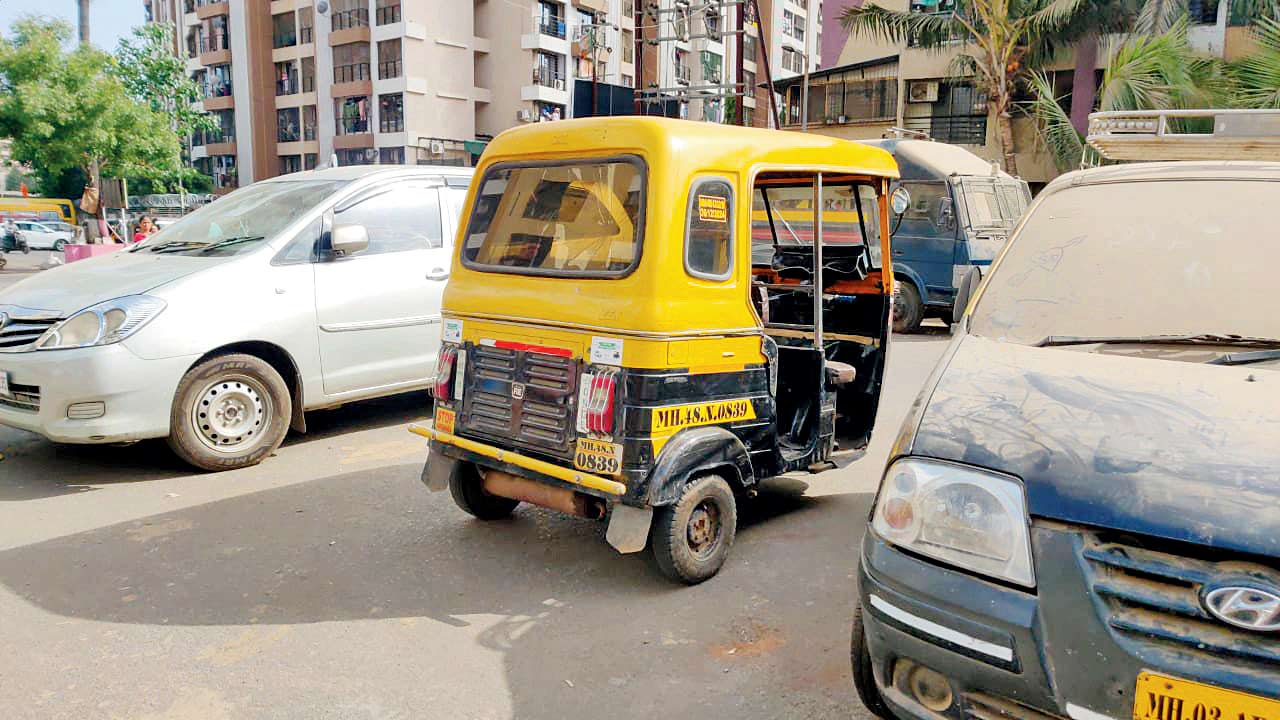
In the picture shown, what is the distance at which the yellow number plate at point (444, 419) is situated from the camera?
4.47m

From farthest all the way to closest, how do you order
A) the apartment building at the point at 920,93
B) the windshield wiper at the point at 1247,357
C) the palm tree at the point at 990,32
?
the apartment building at the point at 920,93 → the palm tree at the point at 990,32 → the windshield wiper at the point at 1247,357

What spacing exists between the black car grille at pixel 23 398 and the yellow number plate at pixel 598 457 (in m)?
3.55

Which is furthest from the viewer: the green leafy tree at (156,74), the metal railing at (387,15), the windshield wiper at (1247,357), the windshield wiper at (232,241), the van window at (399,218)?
the metal railing at (387,15)

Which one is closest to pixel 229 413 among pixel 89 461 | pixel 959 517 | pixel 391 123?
pixel 89 461

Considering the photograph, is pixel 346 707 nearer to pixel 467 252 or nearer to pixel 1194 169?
pixel 467 252

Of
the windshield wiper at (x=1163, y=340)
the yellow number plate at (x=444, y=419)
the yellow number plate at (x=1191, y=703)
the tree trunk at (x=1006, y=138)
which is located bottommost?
the yellow number plate at (x=1191, y=703)

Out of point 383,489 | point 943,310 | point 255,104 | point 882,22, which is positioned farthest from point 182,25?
point 383,489

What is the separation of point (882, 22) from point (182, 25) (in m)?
46.5

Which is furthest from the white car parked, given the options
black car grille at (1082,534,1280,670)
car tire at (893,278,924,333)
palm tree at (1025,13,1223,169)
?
palm tree at (1025,13,1223,169)

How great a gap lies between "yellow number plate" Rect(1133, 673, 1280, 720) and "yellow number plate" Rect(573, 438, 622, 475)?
7.29ft

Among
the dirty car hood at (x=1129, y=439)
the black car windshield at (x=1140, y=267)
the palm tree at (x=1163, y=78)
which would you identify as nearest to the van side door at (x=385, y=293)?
the black car windshield at (x=1140, y=267)

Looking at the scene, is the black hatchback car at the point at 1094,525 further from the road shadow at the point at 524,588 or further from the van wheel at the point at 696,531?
the van wheel at the point at 696,531

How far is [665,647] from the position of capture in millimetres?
3582

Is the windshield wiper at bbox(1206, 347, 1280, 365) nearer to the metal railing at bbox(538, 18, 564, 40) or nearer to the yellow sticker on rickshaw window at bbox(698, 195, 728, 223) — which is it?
the yellow sticker on rickshaw window at bbox(698, 195, 728, 223)
